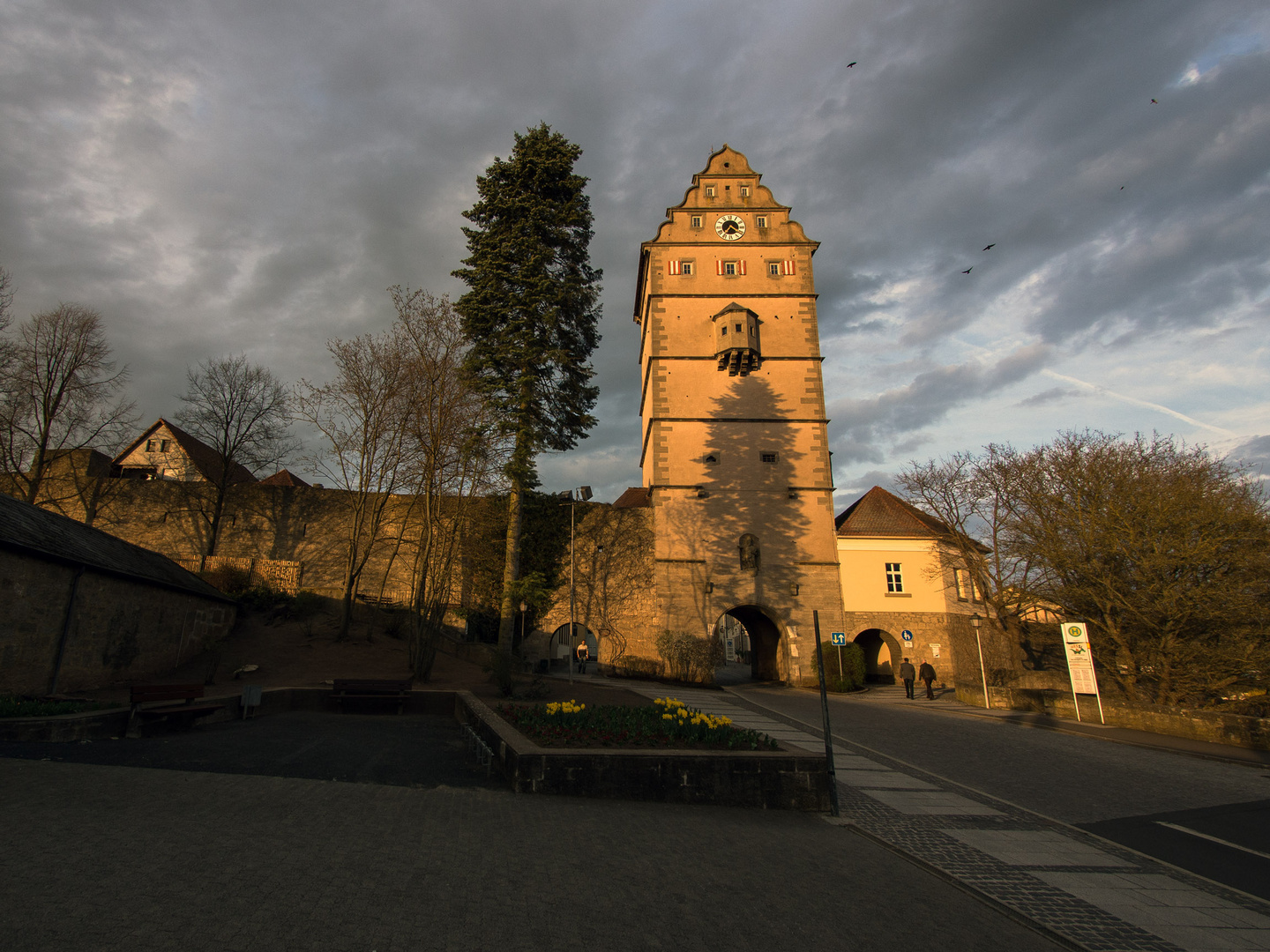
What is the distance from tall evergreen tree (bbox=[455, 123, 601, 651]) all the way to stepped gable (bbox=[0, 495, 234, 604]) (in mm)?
8943

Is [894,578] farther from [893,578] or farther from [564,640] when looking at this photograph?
[564,640]

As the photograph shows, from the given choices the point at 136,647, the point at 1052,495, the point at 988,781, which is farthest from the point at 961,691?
the point at 136,647

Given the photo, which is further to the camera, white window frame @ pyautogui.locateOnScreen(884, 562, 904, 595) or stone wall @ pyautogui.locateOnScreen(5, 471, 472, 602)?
white window frame @ pyautogui.locateOnScreen(884, 562, 904, 595)

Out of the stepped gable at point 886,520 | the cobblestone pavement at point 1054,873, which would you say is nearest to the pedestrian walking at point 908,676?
the stepped gable at point 886,520

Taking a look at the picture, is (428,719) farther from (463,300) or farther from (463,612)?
(463,300)

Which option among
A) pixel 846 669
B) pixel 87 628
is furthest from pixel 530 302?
pixel 846 669

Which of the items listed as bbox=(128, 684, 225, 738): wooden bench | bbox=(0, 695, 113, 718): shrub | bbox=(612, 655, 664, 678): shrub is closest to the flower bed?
bbox=(128, 684, 225, 738): wooden bench

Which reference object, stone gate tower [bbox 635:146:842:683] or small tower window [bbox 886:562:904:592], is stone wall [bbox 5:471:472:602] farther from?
small tower window [bbox 886:562:904:592]

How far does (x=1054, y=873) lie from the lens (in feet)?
18.1

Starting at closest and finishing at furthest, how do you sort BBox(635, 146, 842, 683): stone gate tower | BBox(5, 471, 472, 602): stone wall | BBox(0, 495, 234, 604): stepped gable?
BBox(0, 495, 234, 604): stepped gable → BBox(5, 471, 472, 602): stone wall → BBox(635, 146, 842, 683): stone gate tower

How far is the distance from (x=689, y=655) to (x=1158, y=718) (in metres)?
14.8

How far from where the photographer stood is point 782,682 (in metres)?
26.5

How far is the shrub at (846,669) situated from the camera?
23.8 metres

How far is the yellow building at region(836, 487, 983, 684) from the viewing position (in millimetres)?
26984
